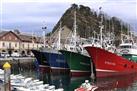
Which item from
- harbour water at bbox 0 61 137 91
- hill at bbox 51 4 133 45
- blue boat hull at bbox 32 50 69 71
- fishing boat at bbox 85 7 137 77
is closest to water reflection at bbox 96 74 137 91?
harbour water at bbox 0 61 137 91

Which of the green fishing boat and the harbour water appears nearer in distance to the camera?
the harbour water

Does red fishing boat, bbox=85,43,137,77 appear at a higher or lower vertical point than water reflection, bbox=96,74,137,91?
higher

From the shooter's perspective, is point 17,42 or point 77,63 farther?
point 17,42

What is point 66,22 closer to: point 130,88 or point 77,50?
point 77,50

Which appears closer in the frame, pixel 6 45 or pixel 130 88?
pixel 130 88

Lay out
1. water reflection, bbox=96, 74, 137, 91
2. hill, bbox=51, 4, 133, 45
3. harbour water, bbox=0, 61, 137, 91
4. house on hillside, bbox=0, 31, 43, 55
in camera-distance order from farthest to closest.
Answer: hill, bbox=51, 4, 133, 45 → house on hillside, bbox=0, 31, 43, 55 → harbour water, bbox=0, 61, 137, 91 → water reflection, bbox=96, 74, 137, 91

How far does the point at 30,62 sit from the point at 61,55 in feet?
49.7

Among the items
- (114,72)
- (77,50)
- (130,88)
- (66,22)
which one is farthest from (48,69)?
(66,22)

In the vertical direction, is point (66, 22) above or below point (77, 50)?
above

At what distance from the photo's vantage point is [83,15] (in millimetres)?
130875

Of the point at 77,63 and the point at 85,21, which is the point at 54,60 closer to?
the point at 77,63

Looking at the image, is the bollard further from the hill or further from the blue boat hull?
the hill

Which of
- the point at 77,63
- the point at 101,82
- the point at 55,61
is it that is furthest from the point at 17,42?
the point at 101,82

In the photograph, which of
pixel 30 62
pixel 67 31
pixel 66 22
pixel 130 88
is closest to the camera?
pixel 130 88
